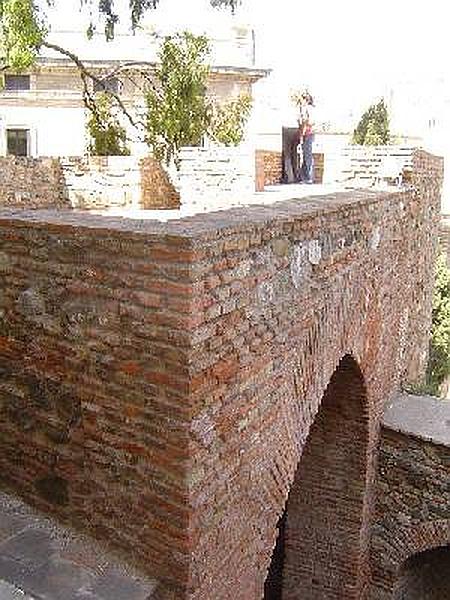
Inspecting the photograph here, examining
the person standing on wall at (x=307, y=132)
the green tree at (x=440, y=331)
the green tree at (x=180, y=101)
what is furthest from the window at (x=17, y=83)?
the person standing on wall at (x=307, y=132)

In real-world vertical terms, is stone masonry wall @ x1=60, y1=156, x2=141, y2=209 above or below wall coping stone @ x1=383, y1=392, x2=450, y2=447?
above

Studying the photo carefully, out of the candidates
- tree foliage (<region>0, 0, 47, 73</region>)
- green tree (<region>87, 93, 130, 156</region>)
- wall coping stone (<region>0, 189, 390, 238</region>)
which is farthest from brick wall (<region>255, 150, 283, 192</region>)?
wall coping stone (<region>0, 189, 390, 238</region>)

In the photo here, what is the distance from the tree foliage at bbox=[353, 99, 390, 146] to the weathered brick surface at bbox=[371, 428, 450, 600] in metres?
8.91

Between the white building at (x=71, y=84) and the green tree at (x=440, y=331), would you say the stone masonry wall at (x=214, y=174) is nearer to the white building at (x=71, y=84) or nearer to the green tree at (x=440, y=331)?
the green tree at (x=440, y=331)

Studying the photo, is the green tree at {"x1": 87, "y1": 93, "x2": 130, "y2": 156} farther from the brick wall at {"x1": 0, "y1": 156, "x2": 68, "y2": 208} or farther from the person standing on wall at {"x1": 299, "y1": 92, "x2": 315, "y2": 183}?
the person standing on wall at {"x1": 299, "y1": 92, "x2": 315, "y2": 183}

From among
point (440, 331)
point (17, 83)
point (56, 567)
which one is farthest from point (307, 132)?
point (17, 83)

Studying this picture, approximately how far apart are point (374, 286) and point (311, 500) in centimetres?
219

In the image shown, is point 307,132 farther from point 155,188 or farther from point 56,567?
point 56,567

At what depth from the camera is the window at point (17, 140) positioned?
20438 mm

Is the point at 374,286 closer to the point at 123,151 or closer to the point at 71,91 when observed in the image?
the point at 123,151

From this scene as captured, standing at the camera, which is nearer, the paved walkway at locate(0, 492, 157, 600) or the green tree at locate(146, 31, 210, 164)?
the paved walkway at locate(0, 492, 157, 600)

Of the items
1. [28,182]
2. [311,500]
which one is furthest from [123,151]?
[311,500]

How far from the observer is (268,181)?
8.31m

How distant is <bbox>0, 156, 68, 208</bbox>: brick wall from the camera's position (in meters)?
9.34
